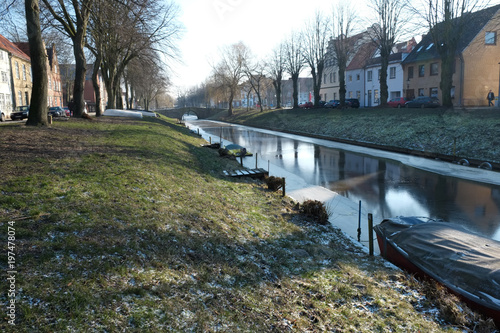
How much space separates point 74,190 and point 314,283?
511 centimetres

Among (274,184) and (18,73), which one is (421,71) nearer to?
(274,184)

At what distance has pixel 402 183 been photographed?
56.0 feet

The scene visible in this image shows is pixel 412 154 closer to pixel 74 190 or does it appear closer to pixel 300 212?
pixel 300 212

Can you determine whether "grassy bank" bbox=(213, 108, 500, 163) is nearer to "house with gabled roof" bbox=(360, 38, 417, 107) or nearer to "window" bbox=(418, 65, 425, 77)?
"window" bbox=(418, 65, 425, 77)

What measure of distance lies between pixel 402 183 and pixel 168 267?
47.3 feet

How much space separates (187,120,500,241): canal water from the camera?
12.5 metres

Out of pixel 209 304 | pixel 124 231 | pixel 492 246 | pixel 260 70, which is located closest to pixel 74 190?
pixel 124 231

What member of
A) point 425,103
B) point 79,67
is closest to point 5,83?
point 79,67

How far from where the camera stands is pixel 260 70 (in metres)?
74.1

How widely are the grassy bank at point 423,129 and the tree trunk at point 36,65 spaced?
2280cm

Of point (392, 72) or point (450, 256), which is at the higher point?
point (392, 72)

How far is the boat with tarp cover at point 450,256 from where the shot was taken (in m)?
5.66

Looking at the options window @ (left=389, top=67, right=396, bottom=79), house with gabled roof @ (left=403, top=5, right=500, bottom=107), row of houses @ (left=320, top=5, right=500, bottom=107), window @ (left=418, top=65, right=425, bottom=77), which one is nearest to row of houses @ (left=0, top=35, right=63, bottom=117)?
row of houses @ (left=320, top=5, right=500, bottom=107)

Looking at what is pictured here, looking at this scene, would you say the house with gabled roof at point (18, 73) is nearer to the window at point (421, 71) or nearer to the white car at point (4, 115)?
the white car at point (4, 115)
